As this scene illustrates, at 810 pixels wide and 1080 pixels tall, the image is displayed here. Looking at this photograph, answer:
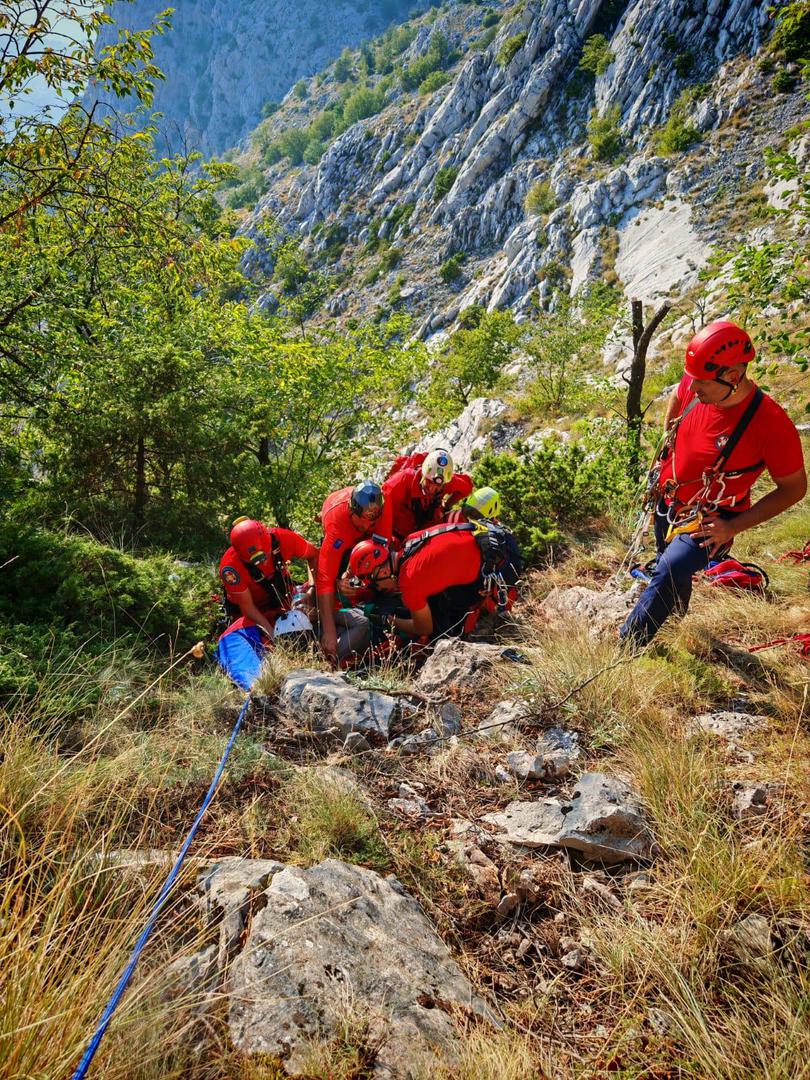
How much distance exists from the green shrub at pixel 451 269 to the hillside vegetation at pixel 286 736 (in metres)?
58.6

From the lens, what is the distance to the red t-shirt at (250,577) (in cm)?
475

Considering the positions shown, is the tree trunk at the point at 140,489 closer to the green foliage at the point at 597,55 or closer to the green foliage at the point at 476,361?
the green foliage at the point at 476,361

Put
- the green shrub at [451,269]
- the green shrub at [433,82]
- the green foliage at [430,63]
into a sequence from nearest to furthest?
the green shrub at [451,269] < the green shrub at [433,82] < the green foliage at [430,63]

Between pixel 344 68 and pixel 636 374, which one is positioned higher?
pixel 344 68

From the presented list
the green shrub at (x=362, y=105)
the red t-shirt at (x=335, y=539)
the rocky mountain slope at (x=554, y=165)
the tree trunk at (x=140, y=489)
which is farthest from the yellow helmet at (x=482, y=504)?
the green shrub at (x=362, y=105)

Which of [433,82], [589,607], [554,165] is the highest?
[433,82]

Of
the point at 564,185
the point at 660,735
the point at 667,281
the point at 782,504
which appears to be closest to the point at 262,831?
the point at 660,735

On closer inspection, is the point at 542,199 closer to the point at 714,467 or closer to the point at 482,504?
the point at 482,504

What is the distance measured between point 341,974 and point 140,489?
20.7 ft

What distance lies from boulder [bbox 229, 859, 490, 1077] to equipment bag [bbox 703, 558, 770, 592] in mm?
3664

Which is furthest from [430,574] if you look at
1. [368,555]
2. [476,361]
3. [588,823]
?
[476,361]

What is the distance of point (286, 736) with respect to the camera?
3137 millimetres

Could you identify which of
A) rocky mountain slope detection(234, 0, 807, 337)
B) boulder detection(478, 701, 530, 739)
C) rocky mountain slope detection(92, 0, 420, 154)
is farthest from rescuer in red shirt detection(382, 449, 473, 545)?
rocky mountain slope detection(92, 0, 420, 154)

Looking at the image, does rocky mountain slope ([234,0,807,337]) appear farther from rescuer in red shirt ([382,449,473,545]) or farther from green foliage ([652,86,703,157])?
rescuer in red shirt ([382,449,473,545])
